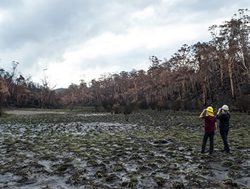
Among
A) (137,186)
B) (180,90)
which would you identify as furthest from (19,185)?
(180,90)

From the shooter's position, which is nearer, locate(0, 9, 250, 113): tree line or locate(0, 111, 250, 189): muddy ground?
locate(0, 111, 250, 189): muddy ground

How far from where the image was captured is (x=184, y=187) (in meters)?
10.5

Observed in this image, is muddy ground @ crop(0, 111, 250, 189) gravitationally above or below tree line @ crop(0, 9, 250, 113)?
below

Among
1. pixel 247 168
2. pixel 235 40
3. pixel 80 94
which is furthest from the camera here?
pixel 80 94

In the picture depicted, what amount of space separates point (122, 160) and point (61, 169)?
9.80 ft

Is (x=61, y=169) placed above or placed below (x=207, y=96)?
below

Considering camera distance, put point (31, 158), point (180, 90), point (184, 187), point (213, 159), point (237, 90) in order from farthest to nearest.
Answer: point (180, 90) < point (237, 90) < point (31, 158) < point (213, 159) < point (184, 187)

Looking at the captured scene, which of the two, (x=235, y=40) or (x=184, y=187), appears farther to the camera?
(x=235, y=40)

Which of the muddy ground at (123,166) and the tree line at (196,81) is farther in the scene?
the tree line at (196,81)

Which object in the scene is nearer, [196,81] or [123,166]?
[123,166]

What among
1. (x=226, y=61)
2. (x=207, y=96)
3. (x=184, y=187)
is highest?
(x=226, y=61)

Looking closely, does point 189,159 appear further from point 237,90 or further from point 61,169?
point 237,90

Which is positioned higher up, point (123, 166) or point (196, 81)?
point (196, 81)

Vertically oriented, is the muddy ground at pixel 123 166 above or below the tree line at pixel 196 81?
below
